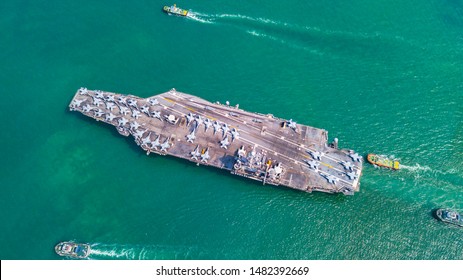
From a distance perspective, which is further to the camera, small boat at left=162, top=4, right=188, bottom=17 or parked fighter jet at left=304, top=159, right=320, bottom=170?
small boat at left=162, top=4, right=188, bottom=17

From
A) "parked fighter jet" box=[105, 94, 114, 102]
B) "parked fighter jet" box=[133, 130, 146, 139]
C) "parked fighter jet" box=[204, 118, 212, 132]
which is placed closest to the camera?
"parked fighter jet" box=[133, 130, 146, 139]

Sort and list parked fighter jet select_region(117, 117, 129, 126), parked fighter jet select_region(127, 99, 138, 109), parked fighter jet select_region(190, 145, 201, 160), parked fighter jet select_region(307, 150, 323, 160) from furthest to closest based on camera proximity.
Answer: parked fighter jet select_region(127, 99, 138, 109)
parked fighter jet select_region(117, 117, 129, 126)
parked fighter jet select_region(190, 145, 201, 160)
parked fighter jet select_region(307, 150, 323, 160)

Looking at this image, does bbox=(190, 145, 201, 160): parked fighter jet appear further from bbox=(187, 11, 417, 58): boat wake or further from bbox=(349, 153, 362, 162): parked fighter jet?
bbox=(187, 11, 417, 58): boat wake

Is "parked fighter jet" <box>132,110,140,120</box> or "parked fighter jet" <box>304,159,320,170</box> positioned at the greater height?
"parked fighter jet" <box>132,110,140,120</box>

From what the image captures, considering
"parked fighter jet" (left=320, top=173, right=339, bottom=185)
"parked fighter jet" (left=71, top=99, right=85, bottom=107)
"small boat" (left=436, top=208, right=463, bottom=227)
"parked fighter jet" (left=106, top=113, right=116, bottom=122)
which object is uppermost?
"parked fighter jet" (left=71, top=99, right=85, bottom=107)

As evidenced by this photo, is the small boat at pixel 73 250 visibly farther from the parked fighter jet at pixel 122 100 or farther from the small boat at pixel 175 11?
the small boat at pixel 175 11

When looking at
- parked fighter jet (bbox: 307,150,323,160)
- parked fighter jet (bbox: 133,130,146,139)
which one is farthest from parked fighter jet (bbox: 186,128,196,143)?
parked fighter jet (bbox: 307,150,323,160)
